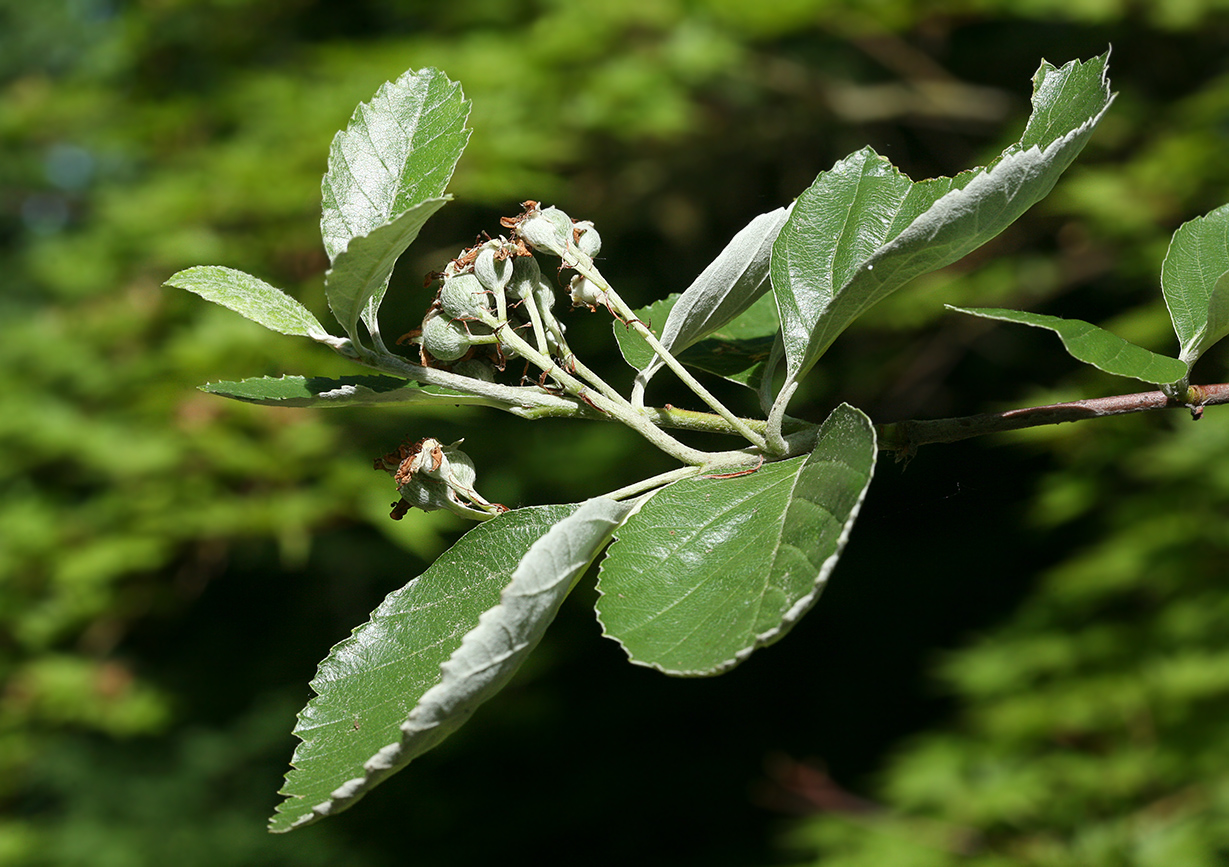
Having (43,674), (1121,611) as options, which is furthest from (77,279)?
(1121,611)

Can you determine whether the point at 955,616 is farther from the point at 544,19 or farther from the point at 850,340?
the point at 544,19

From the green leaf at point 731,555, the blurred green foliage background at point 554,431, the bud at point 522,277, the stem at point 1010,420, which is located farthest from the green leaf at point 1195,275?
the blurred green foliage background at point 554,431

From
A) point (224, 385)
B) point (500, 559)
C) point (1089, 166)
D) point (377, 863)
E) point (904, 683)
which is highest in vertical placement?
point (224, 385)

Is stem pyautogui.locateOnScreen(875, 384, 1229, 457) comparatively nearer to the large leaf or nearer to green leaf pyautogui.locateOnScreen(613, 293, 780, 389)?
green leaf pyautogui.locateOnScreen(613, 293, 780, 389)

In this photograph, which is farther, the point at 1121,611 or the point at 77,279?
the point at 77,279

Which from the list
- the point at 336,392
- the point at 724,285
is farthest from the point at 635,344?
the point at 336,392

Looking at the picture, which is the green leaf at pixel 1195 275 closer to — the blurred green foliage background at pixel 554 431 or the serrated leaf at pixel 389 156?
the serrated leaf at pixel 389 156
